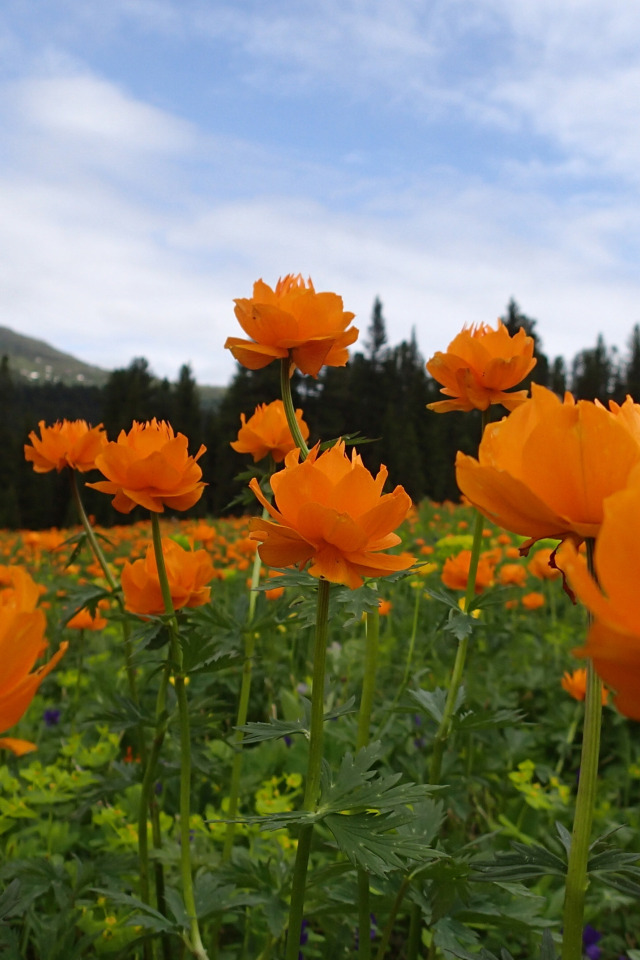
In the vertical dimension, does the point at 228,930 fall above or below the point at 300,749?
below

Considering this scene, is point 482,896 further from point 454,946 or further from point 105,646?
point 105,646

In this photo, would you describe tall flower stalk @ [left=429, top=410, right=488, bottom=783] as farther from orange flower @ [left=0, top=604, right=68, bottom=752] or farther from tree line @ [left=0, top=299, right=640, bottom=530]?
tree line @ [left=0, top=299, right=640, bottom=530]

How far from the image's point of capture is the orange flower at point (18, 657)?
55cm

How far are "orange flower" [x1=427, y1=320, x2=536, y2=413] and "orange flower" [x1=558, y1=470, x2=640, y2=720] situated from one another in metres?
0.89

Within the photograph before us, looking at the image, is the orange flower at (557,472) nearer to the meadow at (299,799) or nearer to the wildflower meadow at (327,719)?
the wildflower meadow at (327,719)

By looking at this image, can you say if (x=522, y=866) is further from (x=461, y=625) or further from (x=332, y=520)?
(x=461, y=625)

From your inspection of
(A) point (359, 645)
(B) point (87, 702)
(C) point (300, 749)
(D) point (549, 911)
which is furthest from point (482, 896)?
(B) point (87, 702)

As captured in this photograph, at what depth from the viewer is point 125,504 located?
1.22m

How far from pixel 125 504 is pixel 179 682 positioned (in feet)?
1.10

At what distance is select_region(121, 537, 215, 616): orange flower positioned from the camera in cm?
125

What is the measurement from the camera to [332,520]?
0.73 metres

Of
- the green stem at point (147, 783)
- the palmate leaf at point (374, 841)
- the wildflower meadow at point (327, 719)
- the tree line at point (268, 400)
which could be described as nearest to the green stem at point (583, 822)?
the wildflower meadow at point (327, 719)

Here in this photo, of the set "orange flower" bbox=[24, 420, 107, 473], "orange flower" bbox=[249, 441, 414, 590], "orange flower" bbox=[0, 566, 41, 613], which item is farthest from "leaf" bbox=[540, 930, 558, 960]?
"orange flower" bbox=[24, 420, 107, 473]

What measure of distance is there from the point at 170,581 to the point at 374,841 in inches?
26.1
